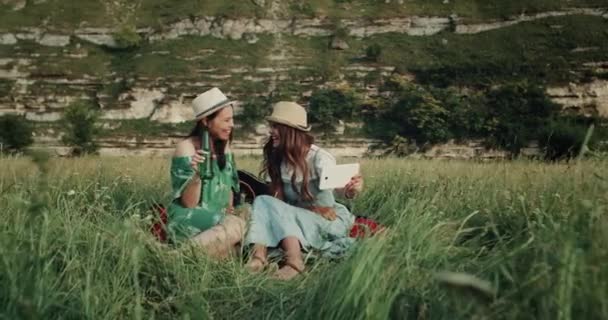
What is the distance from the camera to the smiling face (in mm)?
4301

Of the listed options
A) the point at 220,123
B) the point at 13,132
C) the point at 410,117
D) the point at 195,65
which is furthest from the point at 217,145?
the point at 195,65

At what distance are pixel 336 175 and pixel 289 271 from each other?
0.79 metres

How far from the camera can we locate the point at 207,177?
13.9 feet

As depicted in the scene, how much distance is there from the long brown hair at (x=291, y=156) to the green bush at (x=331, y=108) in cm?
4202

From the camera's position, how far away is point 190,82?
52.2 m

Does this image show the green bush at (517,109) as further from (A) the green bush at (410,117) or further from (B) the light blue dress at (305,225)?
(B) the light blue dress at (305,225)

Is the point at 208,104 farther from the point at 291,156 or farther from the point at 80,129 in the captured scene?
the point at 80,129

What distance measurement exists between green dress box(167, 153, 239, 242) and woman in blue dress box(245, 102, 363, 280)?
30cm

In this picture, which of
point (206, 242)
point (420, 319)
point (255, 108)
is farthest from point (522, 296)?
point (255, 108)

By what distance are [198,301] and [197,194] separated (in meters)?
1.85

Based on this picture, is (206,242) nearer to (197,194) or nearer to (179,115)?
(197,194)

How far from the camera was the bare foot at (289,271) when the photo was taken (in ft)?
10.6

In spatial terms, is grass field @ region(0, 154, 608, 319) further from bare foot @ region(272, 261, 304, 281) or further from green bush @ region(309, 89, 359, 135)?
green bush @ region(309, 89, 359, 135)

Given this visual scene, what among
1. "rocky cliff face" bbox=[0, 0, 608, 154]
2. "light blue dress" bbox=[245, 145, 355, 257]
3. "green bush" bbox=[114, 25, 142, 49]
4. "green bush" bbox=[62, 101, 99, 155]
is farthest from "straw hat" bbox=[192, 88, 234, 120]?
"green bush" bbox=[114, 25, 142, 49]
